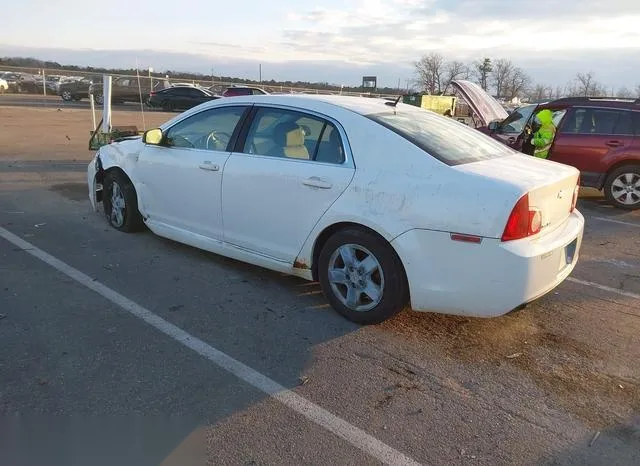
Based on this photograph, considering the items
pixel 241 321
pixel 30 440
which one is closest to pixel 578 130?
pixel 241 321

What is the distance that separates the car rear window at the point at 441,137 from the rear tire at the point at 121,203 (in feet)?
9.68

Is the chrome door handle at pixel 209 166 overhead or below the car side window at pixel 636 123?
below

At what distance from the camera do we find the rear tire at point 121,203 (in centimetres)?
575

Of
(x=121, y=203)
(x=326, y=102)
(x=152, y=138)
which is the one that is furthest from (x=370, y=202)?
(x=121, y=203)

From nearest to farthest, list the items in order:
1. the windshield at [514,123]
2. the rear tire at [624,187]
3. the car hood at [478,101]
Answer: the rear tire at [624,187]
the windshield at [514,123]
the car hood at [478,101]

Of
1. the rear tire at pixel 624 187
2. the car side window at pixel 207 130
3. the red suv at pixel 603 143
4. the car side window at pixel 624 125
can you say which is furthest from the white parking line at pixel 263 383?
the car side window at pixel 624 125

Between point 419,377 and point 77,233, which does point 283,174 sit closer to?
point 419,377

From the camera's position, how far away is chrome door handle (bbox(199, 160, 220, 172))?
4.69 m

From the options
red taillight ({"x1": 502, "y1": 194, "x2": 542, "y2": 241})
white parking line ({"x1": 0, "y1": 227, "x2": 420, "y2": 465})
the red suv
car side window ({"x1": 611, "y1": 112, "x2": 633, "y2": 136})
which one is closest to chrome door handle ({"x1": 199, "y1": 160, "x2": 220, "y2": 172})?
white parking line ({"x1": 0, "y1": 227, "x2": 420, "y2": 465})

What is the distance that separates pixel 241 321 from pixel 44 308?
4.86ft

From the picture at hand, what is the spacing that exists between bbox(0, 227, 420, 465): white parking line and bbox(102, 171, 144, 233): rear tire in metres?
1.16

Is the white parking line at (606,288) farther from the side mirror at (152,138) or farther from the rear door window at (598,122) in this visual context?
the rear door window at (598,122)

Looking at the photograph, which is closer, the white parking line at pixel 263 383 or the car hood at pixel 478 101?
the white parking line at pixel 263 383

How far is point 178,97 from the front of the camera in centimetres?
3059
